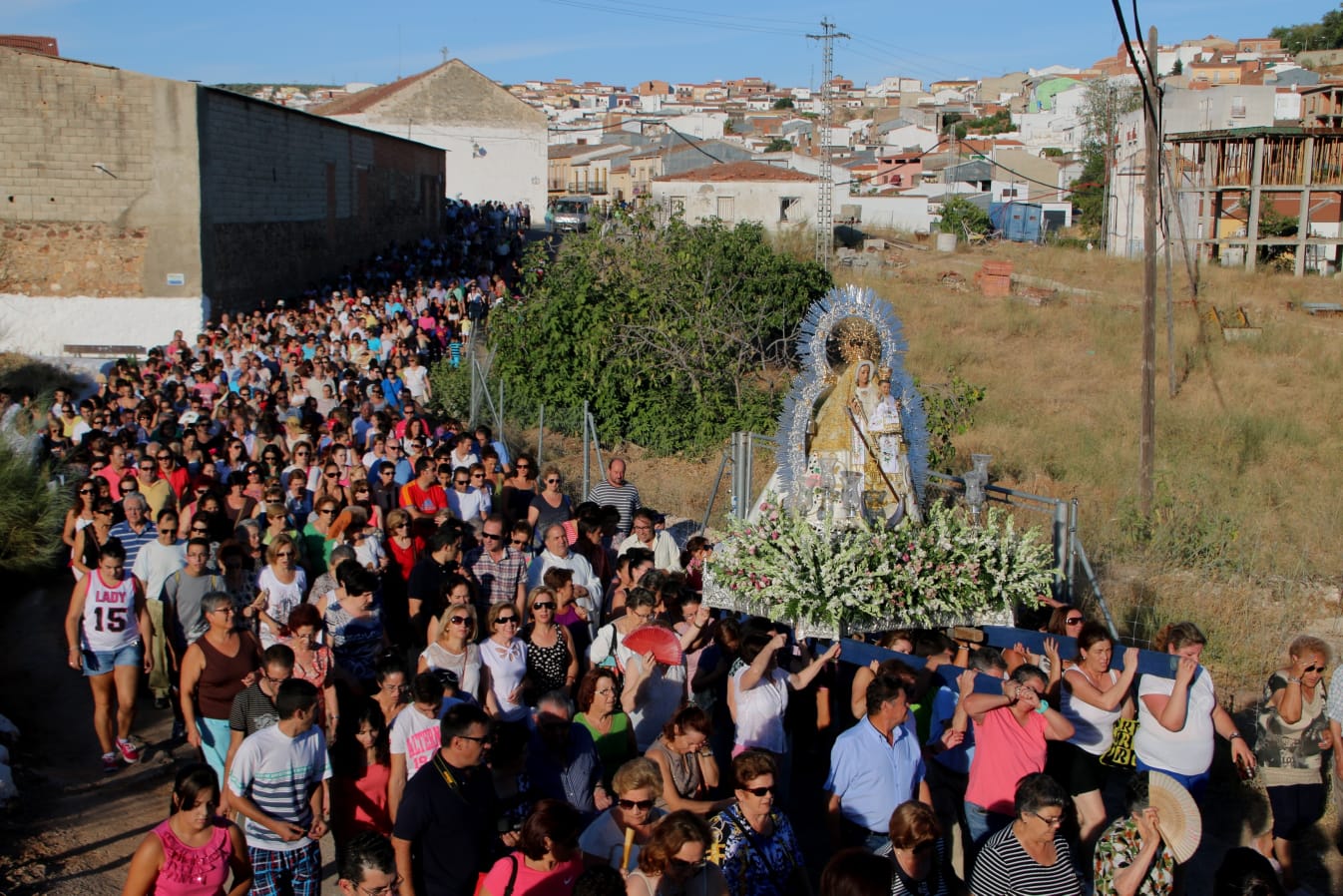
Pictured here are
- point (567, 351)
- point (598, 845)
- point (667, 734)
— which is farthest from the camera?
point (567, 351)

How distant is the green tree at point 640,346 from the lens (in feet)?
60.6

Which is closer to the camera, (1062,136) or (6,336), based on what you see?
(6,336)

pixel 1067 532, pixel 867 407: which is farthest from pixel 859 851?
pixel 1067 532

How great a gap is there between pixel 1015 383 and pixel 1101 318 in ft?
18.3

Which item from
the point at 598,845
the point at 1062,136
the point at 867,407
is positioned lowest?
the point at 598,845

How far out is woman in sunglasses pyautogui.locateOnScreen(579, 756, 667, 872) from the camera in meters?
5.02

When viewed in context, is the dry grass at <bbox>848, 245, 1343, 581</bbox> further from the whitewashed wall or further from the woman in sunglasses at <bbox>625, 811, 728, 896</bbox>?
the whitewashed wall

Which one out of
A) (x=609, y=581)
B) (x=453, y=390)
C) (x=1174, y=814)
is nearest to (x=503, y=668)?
(x=609, y=581)

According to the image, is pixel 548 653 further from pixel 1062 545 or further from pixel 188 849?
pixel 1062 545

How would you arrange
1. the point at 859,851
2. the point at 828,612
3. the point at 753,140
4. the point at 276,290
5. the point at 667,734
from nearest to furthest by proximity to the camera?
the point at 859,851
the point at 667,734
the point at 828,612
the point at 276,290
the point at 753,140

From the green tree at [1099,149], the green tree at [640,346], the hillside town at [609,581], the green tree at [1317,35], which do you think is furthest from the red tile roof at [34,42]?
the green tree at [1317,35]

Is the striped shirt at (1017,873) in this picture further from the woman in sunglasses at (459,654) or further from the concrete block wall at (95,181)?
the concrete block wall at (95,181)

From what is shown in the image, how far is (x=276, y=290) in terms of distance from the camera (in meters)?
26.7

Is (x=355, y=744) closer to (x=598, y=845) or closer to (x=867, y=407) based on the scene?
(x=598, y=845)
